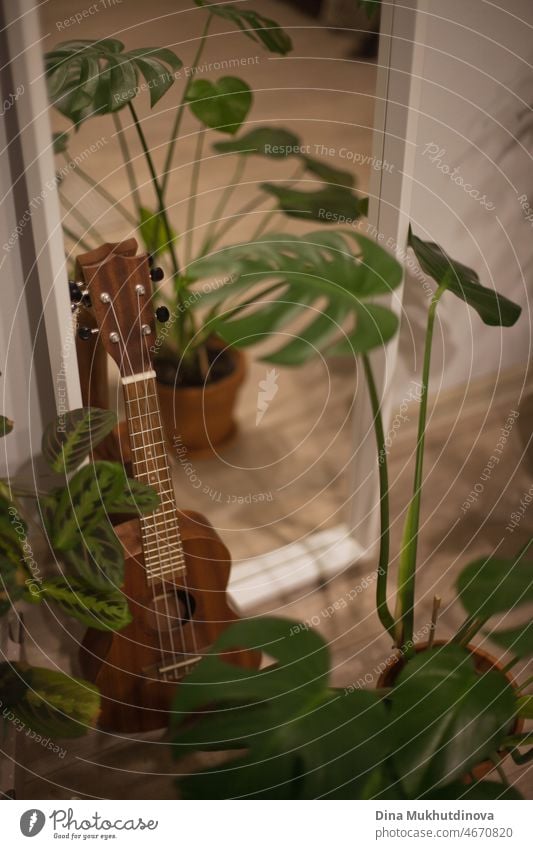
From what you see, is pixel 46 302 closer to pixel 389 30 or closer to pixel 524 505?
pixel 389 30

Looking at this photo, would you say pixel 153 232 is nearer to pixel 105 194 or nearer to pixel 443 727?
pixel 105 194

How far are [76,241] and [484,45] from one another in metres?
0.48

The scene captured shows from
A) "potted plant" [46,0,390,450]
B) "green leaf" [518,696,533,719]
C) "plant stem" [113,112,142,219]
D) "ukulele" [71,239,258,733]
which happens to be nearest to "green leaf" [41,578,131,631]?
"ukulele" [71,239,258,733]

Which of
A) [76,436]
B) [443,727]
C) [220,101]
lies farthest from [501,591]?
[220,101]

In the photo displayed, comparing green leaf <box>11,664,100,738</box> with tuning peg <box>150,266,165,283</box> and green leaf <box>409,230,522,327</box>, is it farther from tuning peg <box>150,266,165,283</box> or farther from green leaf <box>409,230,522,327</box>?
green leaf <box>409,230,522,327</box>

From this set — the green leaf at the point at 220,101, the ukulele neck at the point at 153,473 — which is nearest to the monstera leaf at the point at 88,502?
the ukulele neck at the point at 153,473

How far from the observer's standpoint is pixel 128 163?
1.06 meters

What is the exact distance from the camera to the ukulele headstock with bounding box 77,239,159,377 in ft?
2.64

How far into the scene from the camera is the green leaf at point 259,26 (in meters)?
0.86

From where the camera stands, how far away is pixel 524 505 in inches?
49.1

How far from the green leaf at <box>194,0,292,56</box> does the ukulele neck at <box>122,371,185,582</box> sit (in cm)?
31

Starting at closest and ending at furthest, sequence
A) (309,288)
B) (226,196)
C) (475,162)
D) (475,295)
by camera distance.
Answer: (309,288) < (475,295) < (475,162) < (226,196)

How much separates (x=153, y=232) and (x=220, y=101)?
24cm
